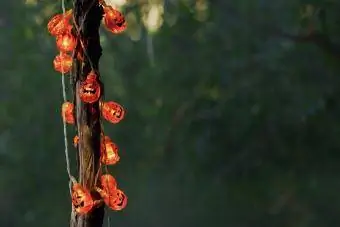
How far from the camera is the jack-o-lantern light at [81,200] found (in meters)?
0.70

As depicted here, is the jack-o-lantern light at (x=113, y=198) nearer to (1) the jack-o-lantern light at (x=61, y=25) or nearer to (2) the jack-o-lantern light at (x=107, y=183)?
(2) the jack-o-lantern light at (x=107, y=183)

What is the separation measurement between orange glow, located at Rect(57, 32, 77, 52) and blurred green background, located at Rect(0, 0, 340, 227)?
1551mm

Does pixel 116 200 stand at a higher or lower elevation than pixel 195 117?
higher

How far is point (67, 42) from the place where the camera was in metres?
0.72

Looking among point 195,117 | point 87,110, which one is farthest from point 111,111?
point 195,117

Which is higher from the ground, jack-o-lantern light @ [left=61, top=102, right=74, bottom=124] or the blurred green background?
jack-o-lantern light @ [left=61, top=102, right=74, bottom=124]

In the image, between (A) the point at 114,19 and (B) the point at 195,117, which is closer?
(A) the point at 114,19

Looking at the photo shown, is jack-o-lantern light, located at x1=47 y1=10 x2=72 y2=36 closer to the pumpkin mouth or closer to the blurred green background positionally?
the pumpkin mouth

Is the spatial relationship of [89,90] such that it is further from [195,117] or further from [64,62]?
[195,117]

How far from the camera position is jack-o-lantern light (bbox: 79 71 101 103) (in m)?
0.71

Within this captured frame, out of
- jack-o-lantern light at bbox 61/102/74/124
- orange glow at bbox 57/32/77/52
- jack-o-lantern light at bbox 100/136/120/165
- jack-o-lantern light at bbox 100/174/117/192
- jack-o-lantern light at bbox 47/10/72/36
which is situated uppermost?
jack-o-lantern light at bbox 47/10/72/36

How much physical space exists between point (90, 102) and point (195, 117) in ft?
5.39

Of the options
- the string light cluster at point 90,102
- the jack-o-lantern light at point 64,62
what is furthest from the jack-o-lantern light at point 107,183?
the jack-o-lantern light at point 64,62

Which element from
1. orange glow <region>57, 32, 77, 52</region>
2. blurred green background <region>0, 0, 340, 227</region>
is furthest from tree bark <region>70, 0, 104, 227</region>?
blurred green background <region>0, 0, 340, 227</region>
